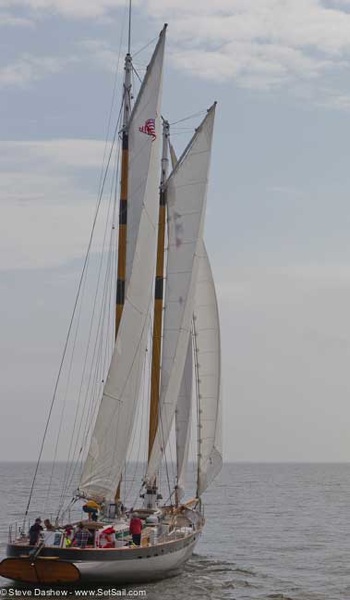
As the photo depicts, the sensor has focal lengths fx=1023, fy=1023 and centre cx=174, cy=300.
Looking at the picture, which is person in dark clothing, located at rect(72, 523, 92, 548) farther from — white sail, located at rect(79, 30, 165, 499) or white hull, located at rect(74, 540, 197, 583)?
white sail, located at rect(79, 30, 165, 499)

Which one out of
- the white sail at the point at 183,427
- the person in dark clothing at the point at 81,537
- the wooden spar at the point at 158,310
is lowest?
the person in dark clothing at the point at 81,537

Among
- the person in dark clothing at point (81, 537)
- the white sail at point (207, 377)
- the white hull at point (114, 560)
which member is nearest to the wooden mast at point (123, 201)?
the white sail at point (207, 377)

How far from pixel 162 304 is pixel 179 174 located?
19.8 feet

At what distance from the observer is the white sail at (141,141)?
4062cm

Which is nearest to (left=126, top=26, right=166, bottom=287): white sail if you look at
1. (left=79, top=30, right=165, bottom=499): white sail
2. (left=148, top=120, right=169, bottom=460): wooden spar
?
(left=79, top=30, right=165, bottom=499): white sail

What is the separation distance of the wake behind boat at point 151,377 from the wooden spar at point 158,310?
46mm

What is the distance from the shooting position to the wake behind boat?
109ft

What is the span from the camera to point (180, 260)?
4503 centimetres

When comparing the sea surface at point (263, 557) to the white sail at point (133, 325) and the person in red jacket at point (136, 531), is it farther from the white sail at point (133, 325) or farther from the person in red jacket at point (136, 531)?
the white sail at point (133, 325)

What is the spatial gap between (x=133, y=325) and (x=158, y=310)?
8.00 metres

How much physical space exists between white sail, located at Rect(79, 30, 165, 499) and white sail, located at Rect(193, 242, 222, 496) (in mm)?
7646

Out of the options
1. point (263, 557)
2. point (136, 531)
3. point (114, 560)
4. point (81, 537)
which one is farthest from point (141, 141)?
point (263, 557)

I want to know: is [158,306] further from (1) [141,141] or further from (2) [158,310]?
(1) [141,141]

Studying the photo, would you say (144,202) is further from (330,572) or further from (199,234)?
(330,572)
